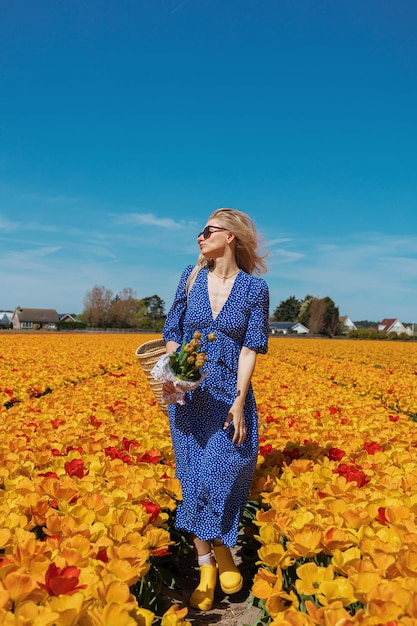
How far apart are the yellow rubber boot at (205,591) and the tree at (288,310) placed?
10950 cm

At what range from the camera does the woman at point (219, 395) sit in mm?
2867

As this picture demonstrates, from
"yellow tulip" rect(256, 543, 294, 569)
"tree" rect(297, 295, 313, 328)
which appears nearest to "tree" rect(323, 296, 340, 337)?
"tree" rect(297, 295, 313, 328)

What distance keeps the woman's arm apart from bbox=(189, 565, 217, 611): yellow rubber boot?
2.12 ft

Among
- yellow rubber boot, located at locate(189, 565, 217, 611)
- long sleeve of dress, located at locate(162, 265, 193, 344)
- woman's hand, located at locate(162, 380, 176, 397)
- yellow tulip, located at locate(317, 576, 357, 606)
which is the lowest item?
yellow rubber boot, located at locate(189, 565, 217, 611)

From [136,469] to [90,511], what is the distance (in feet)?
2.55

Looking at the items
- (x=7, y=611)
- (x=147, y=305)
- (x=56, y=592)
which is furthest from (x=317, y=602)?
(x=147, y=305)

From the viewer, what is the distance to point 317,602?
79.7 inches

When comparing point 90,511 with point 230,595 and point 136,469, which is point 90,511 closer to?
point 136,469

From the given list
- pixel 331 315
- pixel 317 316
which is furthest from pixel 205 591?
pixel 331 315

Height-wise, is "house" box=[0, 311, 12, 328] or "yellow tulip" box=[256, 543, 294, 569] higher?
"house" box=[0, 311, 12, 328]

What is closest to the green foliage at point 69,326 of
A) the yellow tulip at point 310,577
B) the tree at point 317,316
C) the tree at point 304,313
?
the tree at point 317,316

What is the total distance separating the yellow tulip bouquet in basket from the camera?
2.79m

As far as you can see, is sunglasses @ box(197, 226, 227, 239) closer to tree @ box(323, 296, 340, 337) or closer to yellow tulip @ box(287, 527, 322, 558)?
yellow tulip @ box(287, 527, 322, 558)

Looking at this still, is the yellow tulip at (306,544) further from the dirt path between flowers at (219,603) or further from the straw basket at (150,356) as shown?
the straw basket at (150,356)
